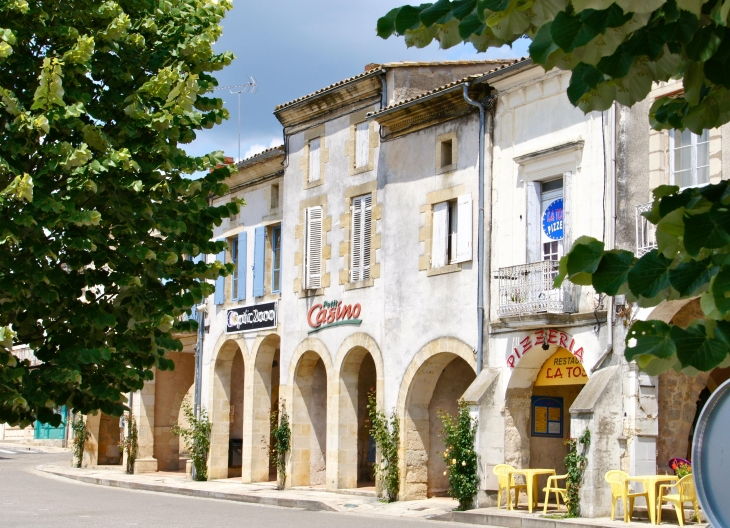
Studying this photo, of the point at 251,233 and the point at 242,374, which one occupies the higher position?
the point at 251,233

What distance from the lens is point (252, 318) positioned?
2703 centimetres

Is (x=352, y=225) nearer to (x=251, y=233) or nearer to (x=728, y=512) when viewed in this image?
(x=251, y=233)

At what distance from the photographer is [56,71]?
944 centimetres

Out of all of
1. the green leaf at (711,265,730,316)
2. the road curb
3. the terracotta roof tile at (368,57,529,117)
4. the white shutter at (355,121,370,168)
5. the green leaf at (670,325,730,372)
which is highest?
the terracotta roof tile at (368,57,529,117)

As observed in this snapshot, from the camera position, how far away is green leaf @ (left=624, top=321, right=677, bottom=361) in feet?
11.5

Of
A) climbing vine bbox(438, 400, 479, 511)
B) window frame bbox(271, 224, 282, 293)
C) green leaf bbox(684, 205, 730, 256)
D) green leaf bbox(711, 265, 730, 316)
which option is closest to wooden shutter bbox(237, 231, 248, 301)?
window frame bbox(271, 224, 282, 293)

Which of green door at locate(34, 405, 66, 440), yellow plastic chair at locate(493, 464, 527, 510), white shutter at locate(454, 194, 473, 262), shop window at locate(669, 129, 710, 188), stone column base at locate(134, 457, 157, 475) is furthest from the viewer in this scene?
green door at locate(34, 405, 66, 440)

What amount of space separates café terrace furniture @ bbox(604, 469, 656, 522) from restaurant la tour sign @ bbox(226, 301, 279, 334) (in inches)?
443

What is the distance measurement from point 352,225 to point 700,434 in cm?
2078

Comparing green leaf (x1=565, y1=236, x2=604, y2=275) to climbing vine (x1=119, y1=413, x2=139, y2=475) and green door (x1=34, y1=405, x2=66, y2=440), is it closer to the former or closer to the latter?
climbing vine (x1=119, y1=413, x2=139, y2=475)

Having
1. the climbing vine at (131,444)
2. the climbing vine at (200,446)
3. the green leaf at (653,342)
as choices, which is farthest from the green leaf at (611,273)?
the climbing vine at (131,444)

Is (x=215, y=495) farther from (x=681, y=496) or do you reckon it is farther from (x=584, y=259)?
(x=584, y=259)

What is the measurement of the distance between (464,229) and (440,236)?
2.75ft

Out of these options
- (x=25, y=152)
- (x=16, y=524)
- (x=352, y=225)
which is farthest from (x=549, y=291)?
(x=25, y=152)
